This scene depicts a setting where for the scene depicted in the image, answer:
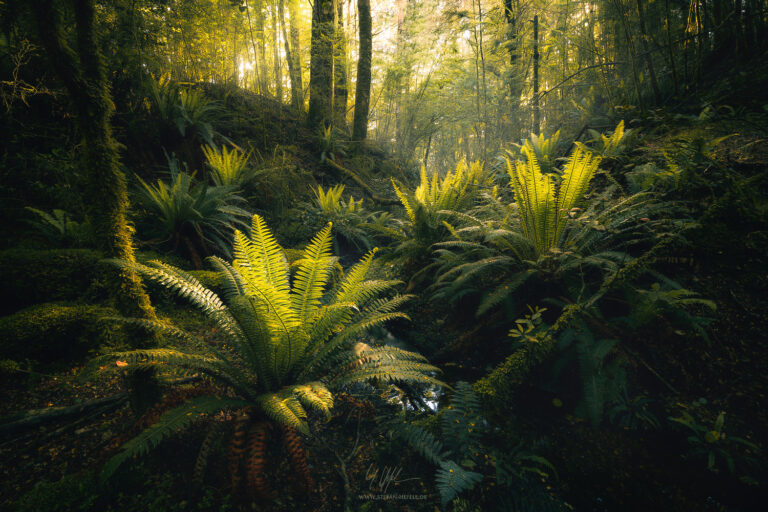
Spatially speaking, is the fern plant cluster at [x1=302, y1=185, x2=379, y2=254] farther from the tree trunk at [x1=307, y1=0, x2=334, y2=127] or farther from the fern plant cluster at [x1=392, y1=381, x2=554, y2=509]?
the fern plant cluster at [x1=392, y1=381, x2=554, y2=509]

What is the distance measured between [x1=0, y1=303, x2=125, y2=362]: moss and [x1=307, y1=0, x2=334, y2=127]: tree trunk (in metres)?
6.18

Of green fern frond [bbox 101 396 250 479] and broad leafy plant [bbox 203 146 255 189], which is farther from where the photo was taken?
broad leafy plant [bbox 203 146 255 189]

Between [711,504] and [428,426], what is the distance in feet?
3.09

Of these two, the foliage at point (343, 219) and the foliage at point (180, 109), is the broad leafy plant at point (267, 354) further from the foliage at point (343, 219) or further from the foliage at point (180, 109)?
the foliage at point (180, 109)

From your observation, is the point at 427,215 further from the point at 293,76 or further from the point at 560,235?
the point at 293,76

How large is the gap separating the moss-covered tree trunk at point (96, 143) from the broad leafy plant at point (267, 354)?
13 centimetres

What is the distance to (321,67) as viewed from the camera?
22.7 ft

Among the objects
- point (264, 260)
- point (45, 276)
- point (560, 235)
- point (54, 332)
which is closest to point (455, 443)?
point (264, 260)

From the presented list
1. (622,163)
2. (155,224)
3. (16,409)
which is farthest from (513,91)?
(16,409)

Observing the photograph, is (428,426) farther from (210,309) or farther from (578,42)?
(578,42)

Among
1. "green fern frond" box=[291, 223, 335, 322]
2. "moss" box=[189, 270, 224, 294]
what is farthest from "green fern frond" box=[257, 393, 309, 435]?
"moss" box=[189, 270, 224, 294]

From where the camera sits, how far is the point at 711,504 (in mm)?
960

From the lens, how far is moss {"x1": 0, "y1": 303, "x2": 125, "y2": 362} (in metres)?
1.44

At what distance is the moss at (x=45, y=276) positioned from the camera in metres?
1.76
